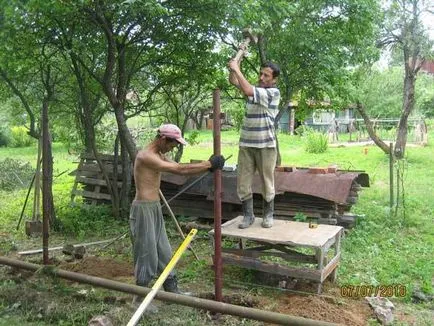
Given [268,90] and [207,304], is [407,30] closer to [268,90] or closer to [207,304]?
[268,90]

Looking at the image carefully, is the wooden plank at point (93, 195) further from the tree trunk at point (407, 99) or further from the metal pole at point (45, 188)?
the tree trunk at point (407, 99)

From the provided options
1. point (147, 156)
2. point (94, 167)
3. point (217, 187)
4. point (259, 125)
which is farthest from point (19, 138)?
point (217, 187)

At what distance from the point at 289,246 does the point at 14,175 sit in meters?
10.7

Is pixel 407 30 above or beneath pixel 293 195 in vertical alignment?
above

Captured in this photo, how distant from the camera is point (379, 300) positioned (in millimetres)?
5062

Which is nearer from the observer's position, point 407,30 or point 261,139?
point 261,139

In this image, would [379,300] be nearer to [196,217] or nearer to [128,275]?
[128,275]

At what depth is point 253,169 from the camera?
19.2ft

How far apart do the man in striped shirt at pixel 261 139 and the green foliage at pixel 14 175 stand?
9.43 meters

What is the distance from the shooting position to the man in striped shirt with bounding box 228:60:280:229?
5.37 metres

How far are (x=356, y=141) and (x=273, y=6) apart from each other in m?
17.6
